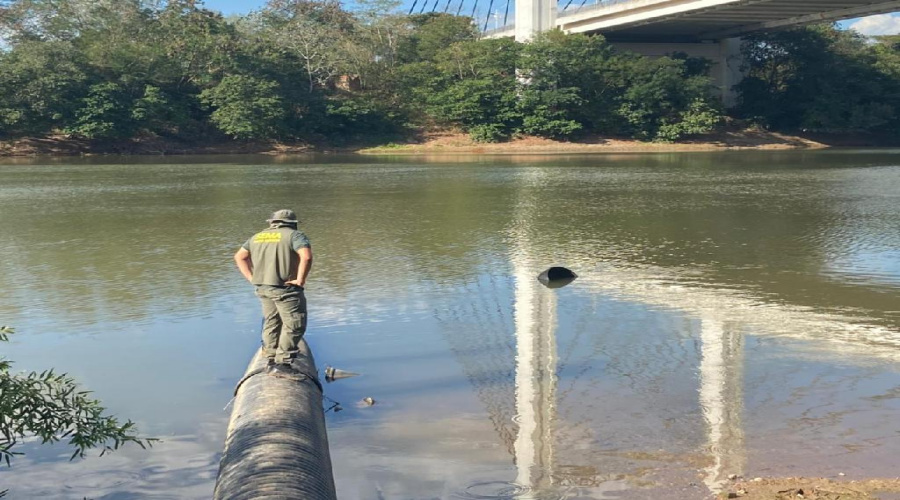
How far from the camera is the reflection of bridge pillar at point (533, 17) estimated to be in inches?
2854

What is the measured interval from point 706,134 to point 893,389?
66.2m

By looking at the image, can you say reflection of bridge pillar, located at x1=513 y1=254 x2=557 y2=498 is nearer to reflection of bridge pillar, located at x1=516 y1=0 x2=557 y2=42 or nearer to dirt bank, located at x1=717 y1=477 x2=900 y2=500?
dirt bank, located at x1=717 y1=477 x2=900 y2=500

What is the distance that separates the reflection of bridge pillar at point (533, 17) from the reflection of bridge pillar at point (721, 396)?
64.0 meters

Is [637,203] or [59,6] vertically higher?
[59,6]

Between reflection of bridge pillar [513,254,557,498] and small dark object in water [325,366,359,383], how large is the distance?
5.79 ft

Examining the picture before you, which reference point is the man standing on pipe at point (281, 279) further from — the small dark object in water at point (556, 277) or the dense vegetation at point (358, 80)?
the dense vegetation at point (358, 80)

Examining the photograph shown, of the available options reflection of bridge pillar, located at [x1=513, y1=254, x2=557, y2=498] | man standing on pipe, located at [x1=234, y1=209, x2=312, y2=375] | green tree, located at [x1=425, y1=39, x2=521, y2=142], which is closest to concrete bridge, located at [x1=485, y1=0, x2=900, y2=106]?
green tree, located at [x1=425, y1=39, x2=521, y2=142]

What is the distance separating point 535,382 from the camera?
891cm

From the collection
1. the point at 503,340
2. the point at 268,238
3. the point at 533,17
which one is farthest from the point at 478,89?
the point at 268,238

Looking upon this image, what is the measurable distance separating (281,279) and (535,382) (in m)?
2.87

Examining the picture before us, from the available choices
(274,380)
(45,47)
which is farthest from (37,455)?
(45,47)

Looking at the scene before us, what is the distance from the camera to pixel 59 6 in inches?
2514

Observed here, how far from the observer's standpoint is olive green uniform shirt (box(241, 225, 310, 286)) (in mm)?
7637

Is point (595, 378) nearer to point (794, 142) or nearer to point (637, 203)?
point (637, 203)
